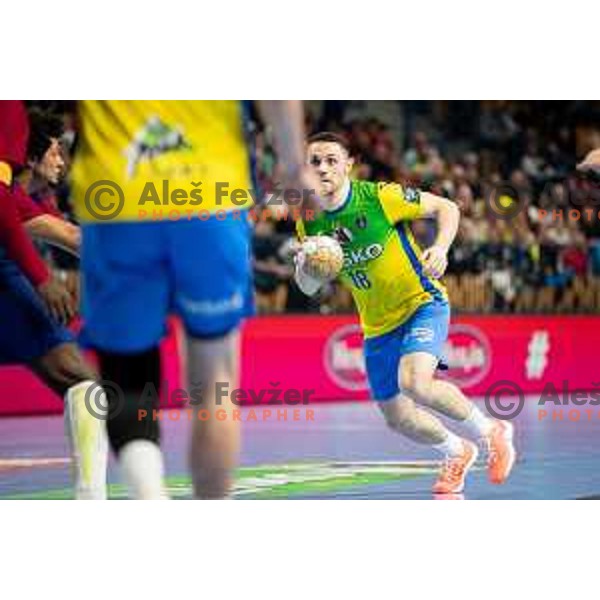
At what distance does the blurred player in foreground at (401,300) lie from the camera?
582cm

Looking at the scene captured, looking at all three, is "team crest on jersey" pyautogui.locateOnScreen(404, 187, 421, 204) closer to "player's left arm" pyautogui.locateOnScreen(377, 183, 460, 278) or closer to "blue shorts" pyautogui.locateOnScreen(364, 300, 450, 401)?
"player's left arm" pyautogui.locateOnScreen(377, 183, 460, 278)

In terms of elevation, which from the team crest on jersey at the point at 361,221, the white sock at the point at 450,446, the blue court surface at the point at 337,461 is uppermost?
the team crest on jersey at the point at 361,221

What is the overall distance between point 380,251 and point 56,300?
5.00 ft

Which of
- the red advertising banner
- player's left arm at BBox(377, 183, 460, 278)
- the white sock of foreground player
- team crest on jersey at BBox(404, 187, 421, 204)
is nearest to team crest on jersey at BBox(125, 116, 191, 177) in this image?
the white sock of foreground player

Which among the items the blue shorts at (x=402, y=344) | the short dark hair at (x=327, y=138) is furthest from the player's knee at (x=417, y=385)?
the short dark hair at (x=327, y=138)

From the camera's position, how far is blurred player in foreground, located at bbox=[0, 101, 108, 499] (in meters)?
5.19

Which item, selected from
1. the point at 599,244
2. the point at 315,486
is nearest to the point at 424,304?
the point at 315,486

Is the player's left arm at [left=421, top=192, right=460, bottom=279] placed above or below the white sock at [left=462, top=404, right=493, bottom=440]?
above

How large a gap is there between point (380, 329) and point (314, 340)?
266cm

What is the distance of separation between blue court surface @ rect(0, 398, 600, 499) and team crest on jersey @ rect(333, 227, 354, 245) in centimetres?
97

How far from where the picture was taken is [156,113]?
4121 millimetres

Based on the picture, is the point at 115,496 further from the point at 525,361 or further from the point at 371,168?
the point at 525,361

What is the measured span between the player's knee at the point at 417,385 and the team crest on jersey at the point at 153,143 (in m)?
2.17

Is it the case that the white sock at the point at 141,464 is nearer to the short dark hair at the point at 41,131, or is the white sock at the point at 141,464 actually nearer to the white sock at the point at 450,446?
the short dark hair at the point at 41,131
